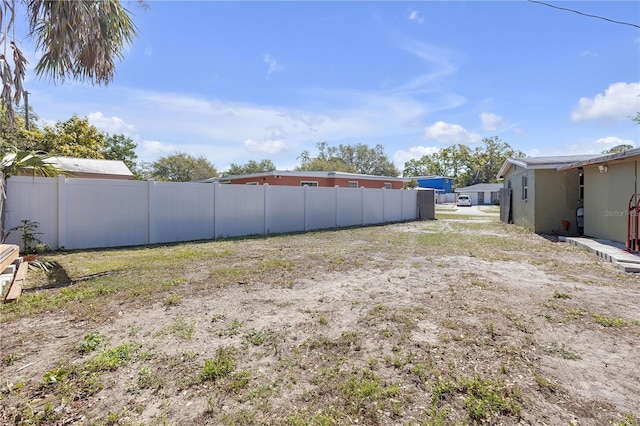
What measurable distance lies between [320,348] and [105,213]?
7926mm

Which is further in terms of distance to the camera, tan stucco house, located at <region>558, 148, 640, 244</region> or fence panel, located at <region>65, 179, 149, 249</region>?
tan stucco house, located at <region>558, 148, 640, 244</region>

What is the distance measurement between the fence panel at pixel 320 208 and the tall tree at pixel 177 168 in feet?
95.4

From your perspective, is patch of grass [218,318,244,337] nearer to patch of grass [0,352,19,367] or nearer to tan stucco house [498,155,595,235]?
patch of grass [0,352,19,367]

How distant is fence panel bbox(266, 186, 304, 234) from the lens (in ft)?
38.9

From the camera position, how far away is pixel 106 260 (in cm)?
664

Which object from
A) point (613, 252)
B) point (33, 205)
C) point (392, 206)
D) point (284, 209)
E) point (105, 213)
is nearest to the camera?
point (613, 252)

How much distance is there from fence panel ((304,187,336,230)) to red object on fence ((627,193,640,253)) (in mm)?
9393

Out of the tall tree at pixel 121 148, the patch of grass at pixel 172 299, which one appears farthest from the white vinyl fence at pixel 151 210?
the tall tree at pixel 121 148

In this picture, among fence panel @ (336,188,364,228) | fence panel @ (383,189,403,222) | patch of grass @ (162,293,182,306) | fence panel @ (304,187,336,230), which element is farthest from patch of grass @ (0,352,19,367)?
fence panel @ (383,189,403,222)

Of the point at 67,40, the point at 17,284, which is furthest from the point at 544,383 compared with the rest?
the point at 17,284

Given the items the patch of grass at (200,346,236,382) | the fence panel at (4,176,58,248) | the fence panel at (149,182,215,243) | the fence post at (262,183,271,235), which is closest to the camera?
the patch of grass at (200,346,236,382)

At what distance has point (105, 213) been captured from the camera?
8.38 meters

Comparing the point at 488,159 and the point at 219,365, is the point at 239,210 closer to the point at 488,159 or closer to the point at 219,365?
the point at 219,365

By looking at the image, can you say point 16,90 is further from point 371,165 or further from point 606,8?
point 371,165
